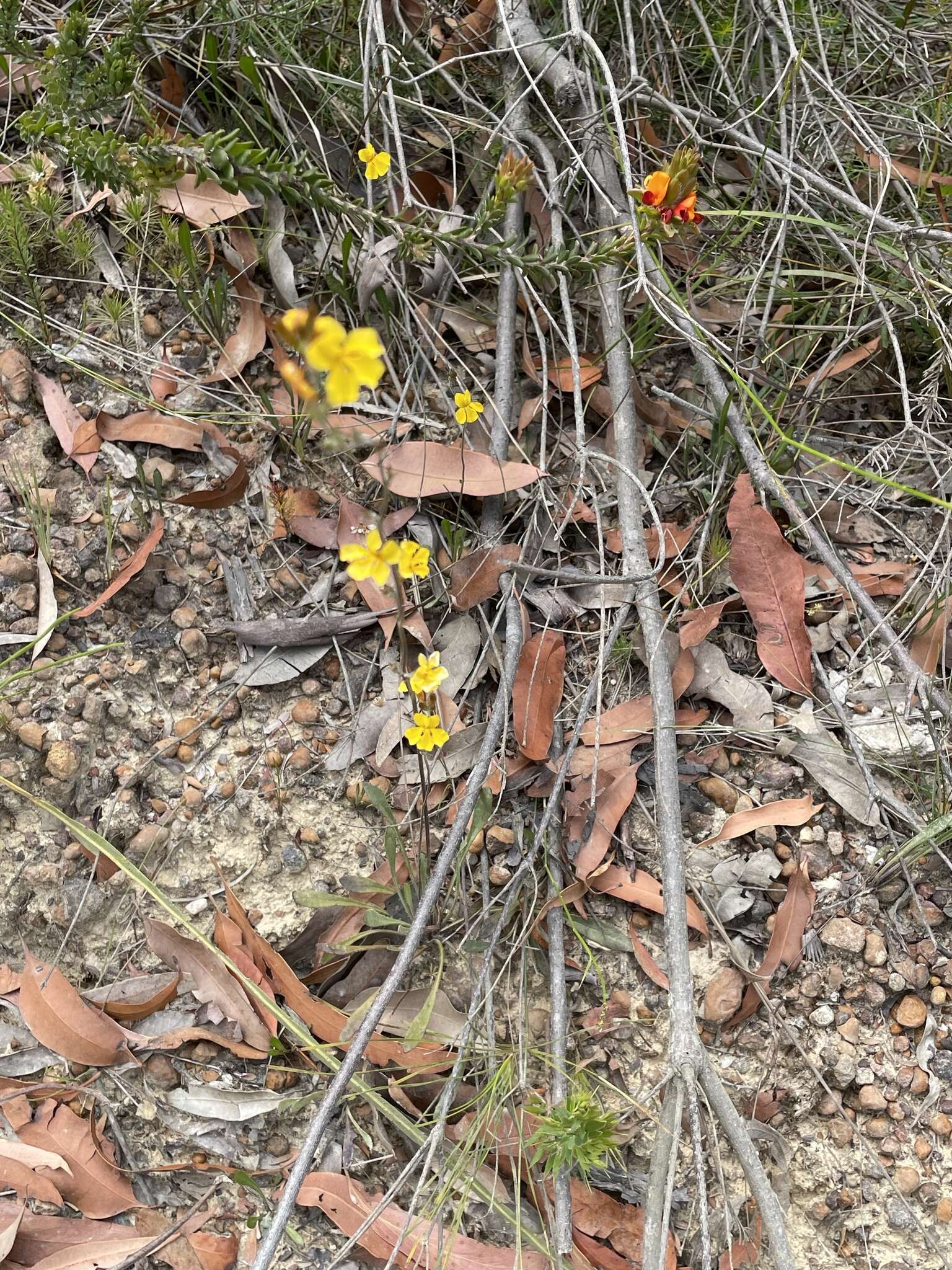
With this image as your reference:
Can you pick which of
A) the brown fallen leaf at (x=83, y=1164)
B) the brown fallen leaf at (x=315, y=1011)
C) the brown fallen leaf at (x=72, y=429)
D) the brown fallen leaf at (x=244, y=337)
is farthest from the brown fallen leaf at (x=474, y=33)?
the brown fallen leaf at (x=83, y=1164)

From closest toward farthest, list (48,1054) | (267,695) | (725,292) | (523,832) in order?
1. (48,1054)
2. (523,832)
3. (267,695)
4. (725,292)

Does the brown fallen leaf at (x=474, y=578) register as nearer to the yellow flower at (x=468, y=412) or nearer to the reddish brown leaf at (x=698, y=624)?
the yellow flower at (x=468, y=412)

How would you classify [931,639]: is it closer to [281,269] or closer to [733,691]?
[733,691]

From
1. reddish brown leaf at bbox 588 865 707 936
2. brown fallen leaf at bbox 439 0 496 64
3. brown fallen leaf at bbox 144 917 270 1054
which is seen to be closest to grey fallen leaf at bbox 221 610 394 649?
brown fallen leaf at bbox 144 917 270 1054

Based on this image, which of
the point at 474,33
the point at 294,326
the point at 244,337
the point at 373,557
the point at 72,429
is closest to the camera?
the point at 294,326

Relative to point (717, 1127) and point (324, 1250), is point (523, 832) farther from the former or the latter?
point (324, 1250)

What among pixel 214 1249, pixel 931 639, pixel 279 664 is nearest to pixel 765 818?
pixel 931 639

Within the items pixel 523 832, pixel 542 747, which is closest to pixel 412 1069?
pixel 523 832
